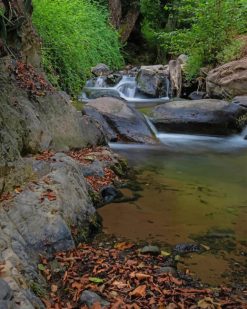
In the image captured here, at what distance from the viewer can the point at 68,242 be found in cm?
354

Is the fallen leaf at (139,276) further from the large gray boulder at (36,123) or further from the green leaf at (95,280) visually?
the large gray boulder at (36,123)

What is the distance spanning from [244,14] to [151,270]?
41.4ft

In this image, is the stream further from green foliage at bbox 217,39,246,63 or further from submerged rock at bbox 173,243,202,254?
green foliage at bbox 217,39,246,63

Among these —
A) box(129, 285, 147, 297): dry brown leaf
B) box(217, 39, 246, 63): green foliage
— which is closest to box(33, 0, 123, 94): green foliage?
box(217, 39, 246, 63): green foliage

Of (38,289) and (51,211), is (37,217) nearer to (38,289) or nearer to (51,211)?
(51,211)

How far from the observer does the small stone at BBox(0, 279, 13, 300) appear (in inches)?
89.8

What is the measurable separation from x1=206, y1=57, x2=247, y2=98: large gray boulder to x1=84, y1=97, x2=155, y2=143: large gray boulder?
11.5ft

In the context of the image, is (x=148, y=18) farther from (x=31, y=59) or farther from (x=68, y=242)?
(x=68, y=242)

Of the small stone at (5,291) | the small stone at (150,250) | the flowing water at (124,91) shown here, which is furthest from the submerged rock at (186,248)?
the flowing water at (124,91)

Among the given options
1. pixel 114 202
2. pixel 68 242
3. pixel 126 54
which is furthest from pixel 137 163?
pixel 126 54

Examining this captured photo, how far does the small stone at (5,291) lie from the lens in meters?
2.28

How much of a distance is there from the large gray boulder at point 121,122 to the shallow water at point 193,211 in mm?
1112

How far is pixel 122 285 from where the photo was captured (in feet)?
10.0

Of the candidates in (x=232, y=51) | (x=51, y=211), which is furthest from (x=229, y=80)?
(x=51, y=211)
